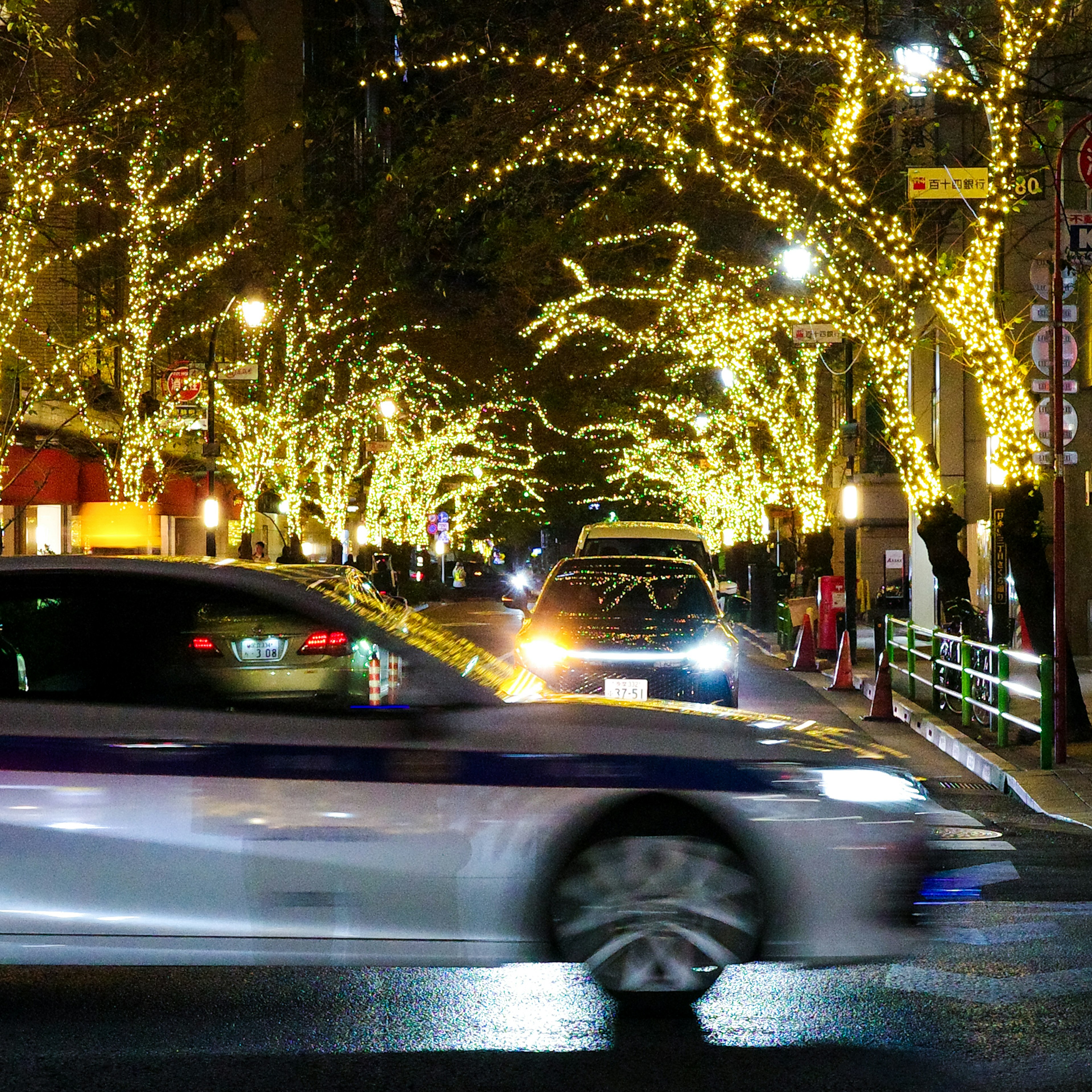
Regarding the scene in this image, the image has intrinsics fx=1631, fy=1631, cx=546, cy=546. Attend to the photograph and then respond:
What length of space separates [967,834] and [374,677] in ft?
18.6

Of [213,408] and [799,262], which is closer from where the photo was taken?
[799,262]

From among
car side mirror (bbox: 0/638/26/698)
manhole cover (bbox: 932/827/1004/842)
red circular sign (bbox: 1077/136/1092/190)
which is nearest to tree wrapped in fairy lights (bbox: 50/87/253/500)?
red circular sign (bbox: 1077/136/1092/190)

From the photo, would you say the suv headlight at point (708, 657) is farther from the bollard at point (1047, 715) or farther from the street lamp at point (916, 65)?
the street lamp at point (916, 65)

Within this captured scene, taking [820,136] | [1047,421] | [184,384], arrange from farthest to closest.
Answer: [184,384]
[1047,421]
[820,136]

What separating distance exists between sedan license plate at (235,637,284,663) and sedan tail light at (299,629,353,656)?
0.29m

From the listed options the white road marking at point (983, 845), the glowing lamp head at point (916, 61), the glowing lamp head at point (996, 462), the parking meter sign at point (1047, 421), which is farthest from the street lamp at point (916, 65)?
the white road marking at point (983, 845)

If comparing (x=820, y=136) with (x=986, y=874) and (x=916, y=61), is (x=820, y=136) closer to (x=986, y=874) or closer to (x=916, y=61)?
(x=916, y=61)

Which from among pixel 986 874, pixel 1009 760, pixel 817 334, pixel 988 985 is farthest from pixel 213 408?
pixel 988 985

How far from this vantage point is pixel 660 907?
586 centimetres

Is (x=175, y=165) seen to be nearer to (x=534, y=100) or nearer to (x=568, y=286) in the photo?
(x=568, y=286)

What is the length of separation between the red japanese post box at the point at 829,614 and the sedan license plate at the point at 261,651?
20391mm

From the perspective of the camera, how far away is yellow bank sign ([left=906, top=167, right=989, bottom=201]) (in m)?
16.0

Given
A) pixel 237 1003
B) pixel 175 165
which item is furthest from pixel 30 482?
pixel 237 1003

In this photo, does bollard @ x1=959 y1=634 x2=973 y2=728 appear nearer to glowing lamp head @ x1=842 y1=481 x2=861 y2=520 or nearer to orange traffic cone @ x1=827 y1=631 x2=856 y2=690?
orange traffic cone @ x1=827 y1=631 x2=856 y2=690
